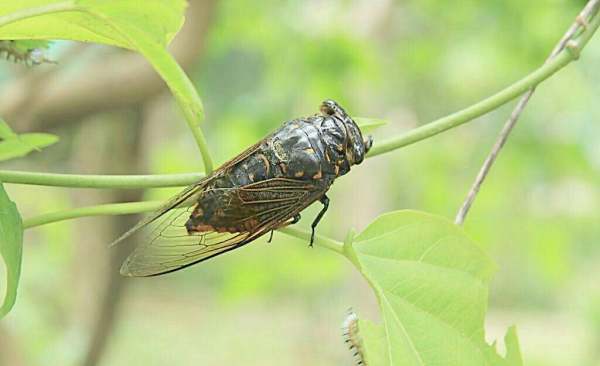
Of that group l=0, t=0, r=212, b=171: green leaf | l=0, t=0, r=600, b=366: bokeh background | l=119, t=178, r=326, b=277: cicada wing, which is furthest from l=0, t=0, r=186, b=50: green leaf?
l=0, t=0, r=600, b=366: bokeh background

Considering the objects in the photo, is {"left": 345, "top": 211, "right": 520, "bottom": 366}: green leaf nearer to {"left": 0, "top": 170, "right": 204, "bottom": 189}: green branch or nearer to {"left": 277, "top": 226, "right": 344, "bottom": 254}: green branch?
{"left": 277, "top": 226, "right": 344, "bottom": 254}: green branch

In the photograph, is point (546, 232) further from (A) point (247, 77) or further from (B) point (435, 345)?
(B) point (435, 345)

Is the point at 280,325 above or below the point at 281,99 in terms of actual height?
below

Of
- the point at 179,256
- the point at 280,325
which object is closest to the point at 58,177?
the point at 179,256

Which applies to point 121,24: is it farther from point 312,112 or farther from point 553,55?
point 312,112

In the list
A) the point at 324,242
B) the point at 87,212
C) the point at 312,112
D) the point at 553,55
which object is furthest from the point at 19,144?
the point at 312,112
